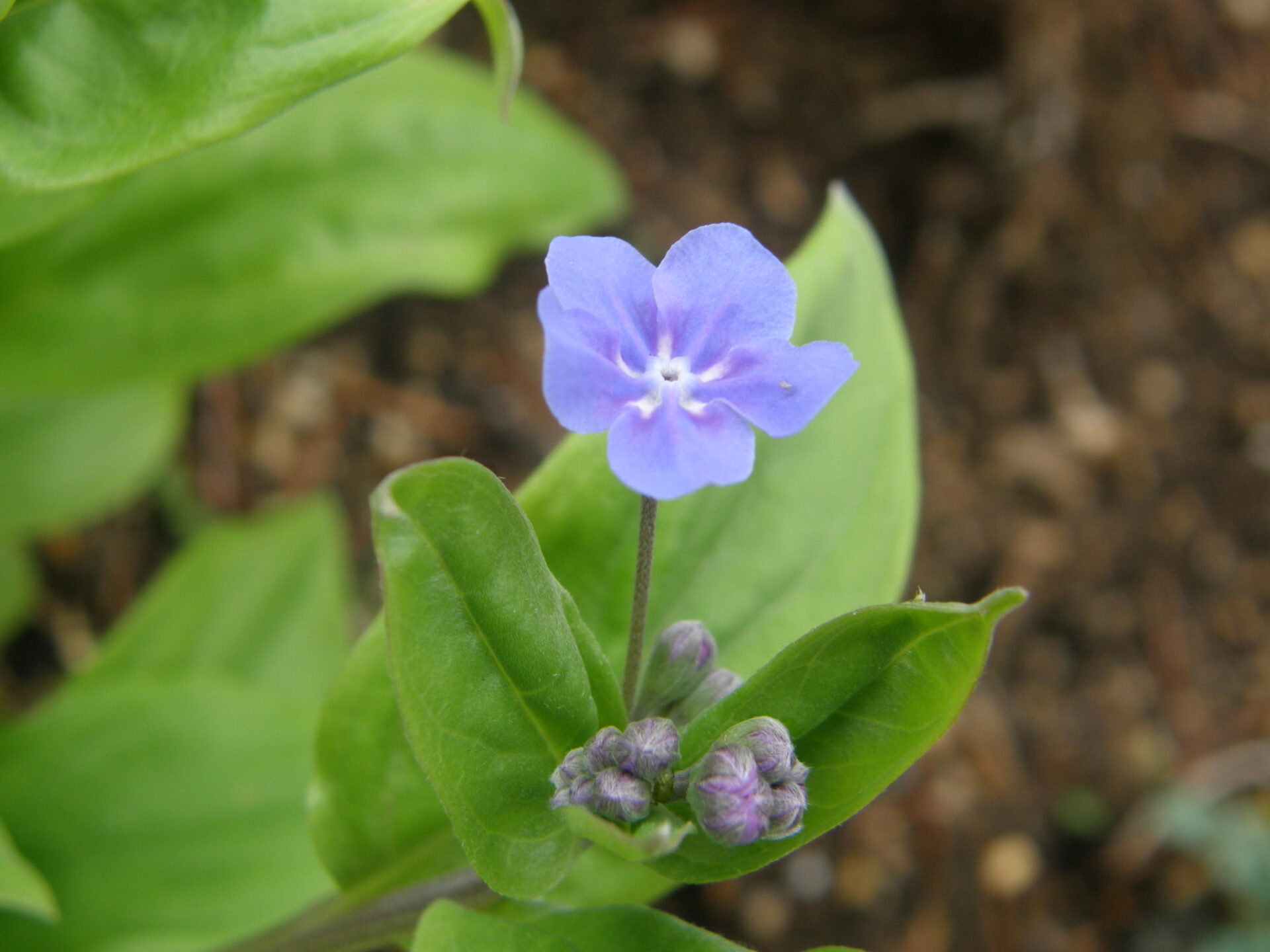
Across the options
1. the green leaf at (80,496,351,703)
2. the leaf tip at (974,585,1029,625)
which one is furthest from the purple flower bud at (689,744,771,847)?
the green leaf at (80,496,351,703)

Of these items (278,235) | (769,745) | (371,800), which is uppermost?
(769,745)

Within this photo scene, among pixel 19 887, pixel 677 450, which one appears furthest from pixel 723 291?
pixel 19 887

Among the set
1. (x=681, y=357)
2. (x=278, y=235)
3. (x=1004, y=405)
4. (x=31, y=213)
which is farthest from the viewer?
(x=1004, y=405)

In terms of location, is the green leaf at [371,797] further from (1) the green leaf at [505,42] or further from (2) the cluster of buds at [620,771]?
(1) the green leaf at [505,42]

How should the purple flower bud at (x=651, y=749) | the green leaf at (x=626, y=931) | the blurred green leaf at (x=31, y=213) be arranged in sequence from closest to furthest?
the purple flower bud at (x=651, y=749), the green leaf at (x=626, y=931), the blurred green leaf at (x=31, y=213)

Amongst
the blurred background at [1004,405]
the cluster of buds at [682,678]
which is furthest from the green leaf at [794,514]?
the blurred background at [1004,405]

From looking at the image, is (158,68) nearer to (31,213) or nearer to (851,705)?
(31,213)
